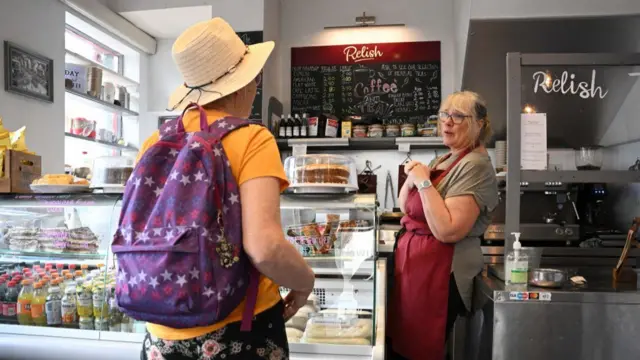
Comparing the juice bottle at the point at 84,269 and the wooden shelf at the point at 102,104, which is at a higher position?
the wooden shelf at the point at 102,104

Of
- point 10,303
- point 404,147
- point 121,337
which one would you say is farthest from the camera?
point 404,147

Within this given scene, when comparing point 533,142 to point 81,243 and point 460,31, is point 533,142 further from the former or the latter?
point 460,31

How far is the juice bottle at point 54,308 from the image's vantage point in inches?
83.9

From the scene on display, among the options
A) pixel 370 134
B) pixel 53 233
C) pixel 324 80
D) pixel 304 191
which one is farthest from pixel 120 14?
pixel 304 191

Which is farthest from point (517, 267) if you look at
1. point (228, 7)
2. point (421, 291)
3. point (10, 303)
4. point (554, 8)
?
point (228, 7)

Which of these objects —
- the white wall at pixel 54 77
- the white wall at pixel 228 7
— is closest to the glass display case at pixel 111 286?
the white wall at pixel 54 77

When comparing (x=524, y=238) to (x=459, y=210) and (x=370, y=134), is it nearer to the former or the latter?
(x=370, y=134)

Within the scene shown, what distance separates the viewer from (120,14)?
502cm

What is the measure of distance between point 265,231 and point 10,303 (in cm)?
185

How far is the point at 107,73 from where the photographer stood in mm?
5105

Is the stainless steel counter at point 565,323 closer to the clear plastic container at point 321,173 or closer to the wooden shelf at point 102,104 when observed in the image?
the clear plastic container at point 321,173

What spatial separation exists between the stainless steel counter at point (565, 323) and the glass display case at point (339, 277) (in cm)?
46

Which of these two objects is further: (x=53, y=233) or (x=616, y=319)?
(x=53, y=233)

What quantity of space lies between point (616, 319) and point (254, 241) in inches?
57.1
